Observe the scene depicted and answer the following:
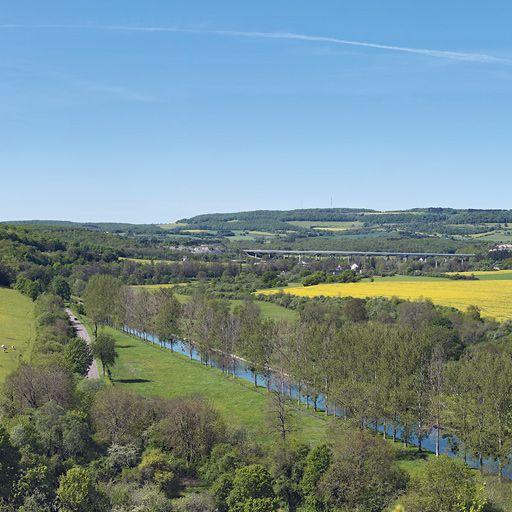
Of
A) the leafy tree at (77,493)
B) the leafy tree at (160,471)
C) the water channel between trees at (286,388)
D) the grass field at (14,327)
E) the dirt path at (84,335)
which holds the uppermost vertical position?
the grass field at (14,327)

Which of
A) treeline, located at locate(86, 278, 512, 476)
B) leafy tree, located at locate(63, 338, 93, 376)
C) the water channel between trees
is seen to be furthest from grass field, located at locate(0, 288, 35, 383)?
treeline, located at locate(86, 278, 512, 476)

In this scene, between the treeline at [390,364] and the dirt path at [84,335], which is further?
the dirt path at [84,335]

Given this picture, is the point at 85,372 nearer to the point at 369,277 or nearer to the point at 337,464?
the point at 337,464

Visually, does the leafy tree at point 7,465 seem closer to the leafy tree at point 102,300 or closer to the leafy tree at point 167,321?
the leafy tree at point 167,321

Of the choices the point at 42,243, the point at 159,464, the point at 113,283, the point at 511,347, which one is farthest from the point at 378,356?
the point at 42,243

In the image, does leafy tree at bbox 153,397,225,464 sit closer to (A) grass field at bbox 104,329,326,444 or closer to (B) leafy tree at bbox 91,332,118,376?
(A) grass field at bbox 104,329,326,444

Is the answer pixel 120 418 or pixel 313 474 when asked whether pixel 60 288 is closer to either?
pixel 120 418

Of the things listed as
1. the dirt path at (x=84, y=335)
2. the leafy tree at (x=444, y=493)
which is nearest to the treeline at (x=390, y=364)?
the dirt path at (x=84, y=335)
